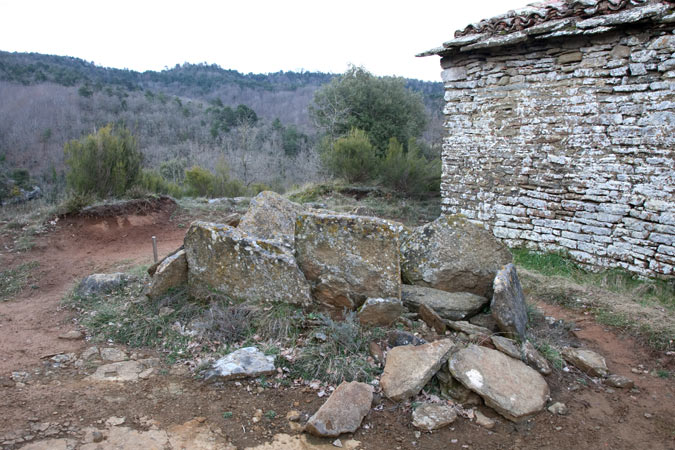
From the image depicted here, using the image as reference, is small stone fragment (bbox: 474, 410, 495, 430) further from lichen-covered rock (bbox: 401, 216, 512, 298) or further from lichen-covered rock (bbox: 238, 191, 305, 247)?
lichen-covered rock (bbox: 238, 191, 305, 247)

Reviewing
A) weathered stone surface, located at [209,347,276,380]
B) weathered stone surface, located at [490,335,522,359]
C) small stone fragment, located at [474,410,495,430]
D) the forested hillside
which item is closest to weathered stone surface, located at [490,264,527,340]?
weathered stone surface, located at [490,335,522,359]

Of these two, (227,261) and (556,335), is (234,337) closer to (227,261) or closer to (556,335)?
(227,261)

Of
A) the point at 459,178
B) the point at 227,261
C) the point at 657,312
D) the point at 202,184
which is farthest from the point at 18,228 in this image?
the point at 657,312

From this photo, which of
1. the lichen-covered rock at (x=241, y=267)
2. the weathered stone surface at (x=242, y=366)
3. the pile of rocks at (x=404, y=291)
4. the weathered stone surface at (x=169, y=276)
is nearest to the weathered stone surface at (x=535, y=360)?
the pile of rocks at (x=404, y=291)

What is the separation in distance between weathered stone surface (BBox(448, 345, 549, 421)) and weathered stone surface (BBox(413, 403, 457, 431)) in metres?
0.24

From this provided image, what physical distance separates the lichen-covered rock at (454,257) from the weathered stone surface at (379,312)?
62cm

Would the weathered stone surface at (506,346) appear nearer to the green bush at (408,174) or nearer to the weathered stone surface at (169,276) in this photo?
the weathered stone surface at (169,276)

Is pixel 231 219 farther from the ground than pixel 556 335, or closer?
farther from the ground

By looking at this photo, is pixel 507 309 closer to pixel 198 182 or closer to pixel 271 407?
pixel 271 407

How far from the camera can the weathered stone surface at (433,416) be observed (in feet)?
9.01

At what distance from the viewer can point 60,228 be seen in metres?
7.66

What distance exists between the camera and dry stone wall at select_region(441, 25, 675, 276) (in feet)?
18.0

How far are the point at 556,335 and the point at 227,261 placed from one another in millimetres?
3068

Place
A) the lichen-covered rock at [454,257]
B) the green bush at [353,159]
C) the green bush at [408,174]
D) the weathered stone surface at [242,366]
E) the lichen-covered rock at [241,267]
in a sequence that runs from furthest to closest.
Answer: the green bush at [353,159]
the green bush at [408,174]
the lichen-covered rock at [454,257]
the lichen-covered rock at [241,267]
the weathered stone surface at [242,366]
